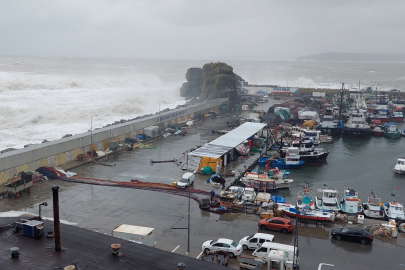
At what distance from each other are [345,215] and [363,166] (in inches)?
545

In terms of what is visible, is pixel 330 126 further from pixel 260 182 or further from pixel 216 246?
pixel 216 246

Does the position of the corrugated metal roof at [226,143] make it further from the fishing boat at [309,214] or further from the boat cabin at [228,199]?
the fishing boat at [309,214]

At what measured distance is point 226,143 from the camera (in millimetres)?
28312

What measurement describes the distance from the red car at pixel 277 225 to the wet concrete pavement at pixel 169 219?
0.23 metres

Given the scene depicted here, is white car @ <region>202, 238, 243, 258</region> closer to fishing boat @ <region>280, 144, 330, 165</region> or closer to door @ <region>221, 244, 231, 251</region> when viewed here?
door @ <region>221, 244, 231, 251</region>

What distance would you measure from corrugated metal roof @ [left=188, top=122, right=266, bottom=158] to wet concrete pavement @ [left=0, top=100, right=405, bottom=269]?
2.25 meters

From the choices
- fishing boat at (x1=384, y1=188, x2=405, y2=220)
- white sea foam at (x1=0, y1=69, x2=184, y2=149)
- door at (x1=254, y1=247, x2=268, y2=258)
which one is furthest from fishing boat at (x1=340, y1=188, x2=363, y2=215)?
white sea foam at (x1=0, y1=69, x2=184, y2=149)

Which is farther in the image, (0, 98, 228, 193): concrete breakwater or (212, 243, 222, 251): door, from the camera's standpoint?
(0, 98, 228, 193): concrete breakwater

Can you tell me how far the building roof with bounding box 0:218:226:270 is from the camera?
891cm

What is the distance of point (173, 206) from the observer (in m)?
18.5

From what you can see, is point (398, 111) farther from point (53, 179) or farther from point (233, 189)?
point (53, 179)

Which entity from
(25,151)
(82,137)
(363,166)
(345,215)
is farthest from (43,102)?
(345,215)

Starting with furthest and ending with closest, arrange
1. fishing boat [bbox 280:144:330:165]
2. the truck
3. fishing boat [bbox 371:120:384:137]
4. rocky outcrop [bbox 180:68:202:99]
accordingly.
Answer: rocky outcrop [bbox 180:68:202:99] < fishing boat [bbox 371:120:384:137] < fishing boat [bbox 280:144:330:165] < the truck

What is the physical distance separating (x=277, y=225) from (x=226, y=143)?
519 inches
